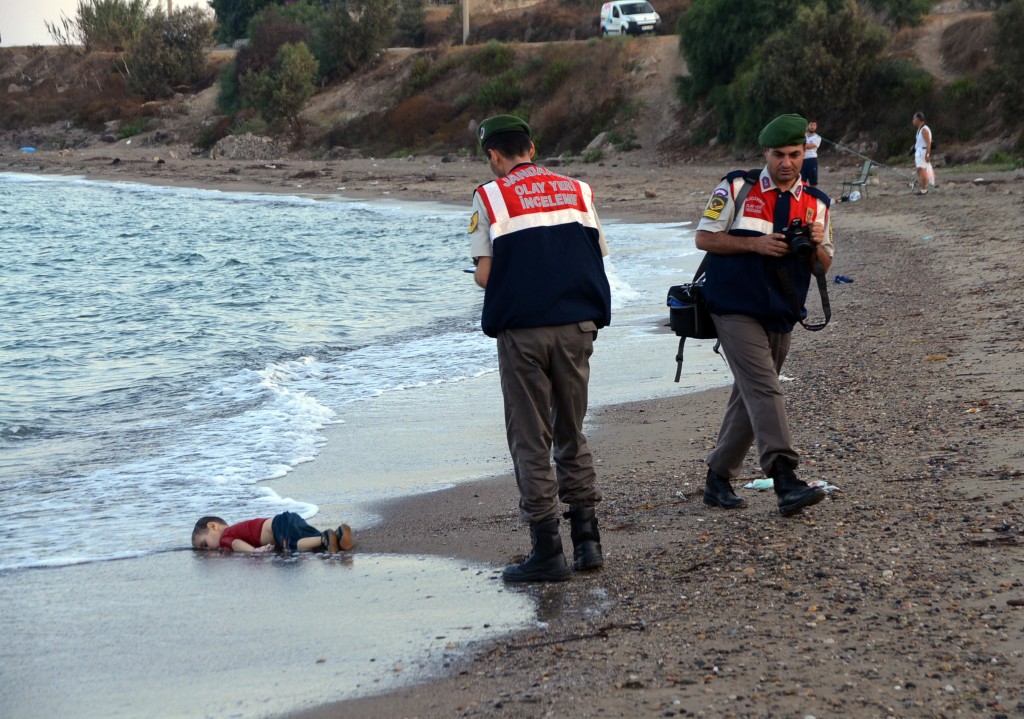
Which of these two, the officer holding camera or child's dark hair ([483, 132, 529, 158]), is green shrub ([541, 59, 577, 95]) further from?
child's dark hair ([483, 132, 529, 158])

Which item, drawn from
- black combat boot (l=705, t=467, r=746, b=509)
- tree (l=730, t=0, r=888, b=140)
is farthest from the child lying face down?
tree (l=730, t=0, r=888, b=140)

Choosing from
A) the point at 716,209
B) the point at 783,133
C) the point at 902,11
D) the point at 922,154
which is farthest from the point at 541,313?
the point at 902,11

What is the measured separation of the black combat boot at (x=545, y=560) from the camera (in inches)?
182

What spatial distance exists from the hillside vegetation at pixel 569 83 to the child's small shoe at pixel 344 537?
25.6 m

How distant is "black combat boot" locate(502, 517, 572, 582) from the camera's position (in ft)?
15.1

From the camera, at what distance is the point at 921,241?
16516mm

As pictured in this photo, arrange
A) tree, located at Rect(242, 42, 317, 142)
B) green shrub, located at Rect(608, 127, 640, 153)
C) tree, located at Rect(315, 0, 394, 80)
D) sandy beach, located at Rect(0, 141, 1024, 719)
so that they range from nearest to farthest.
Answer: sandy beach, located at Rect(0, 141, 1024, 719) < green shrub, located at Rect(608, 127, 640, 153) < tree, located at Rect(242, 42, 317, 142) < tree, located at Rect(315, 0, 394, 80)

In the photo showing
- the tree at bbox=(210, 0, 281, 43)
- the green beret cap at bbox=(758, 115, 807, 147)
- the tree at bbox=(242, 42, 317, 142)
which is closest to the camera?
the green beret cap at bbox=(758, 115, 807, 147)

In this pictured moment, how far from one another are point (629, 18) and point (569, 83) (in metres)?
5.52

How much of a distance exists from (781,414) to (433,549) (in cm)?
161

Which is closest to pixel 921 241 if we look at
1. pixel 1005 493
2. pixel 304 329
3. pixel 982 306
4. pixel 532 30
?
pixel 982 306

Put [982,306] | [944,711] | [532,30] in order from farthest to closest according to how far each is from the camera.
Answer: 1. [532,30]
2. [982,306]
3. [944,711]

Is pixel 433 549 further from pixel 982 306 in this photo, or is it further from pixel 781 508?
pixel 982 306

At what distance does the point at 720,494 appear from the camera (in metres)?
5.40
